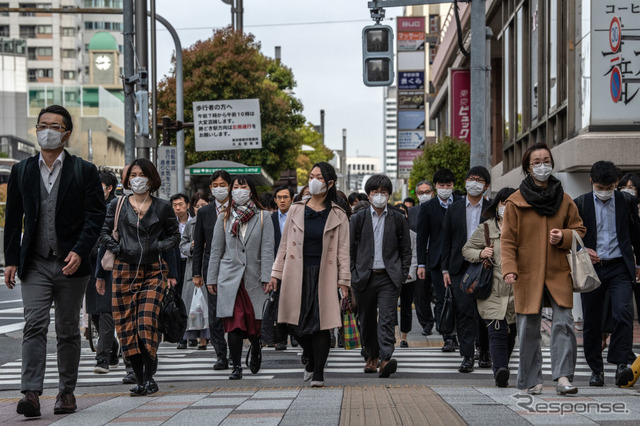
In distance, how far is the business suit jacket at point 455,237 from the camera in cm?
1109

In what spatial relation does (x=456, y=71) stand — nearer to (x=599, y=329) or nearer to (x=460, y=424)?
(x=599, y=329)

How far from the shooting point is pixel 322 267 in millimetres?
9359

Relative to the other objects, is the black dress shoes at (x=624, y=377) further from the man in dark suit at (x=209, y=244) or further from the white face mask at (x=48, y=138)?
the white face mask at (x=48, y=138)

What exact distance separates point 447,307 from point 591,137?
6.07 metres

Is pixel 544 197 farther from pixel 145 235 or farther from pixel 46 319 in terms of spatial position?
pixel 46 319

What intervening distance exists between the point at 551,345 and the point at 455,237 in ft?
9.99

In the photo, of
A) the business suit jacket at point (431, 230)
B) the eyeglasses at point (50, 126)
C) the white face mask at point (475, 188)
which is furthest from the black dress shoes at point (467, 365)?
the eyeglasses at point (50, 126)

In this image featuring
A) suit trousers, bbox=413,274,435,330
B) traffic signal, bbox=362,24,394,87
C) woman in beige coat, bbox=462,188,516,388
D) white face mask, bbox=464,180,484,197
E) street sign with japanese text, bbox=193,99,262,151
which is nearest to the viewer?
woman in beige coat, bbox=462,188,516,388

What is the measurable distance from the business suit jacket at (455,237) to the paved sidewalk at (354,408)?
2445mm

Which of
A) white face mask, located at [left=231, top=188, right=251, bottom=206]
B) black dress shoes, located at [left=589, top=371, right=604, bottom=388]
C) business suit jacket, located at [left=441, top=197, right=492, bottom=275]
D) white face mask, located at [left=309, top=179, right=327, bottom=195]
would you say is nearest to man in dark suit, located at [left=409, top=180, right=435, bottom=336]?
business suit jacket, located at [left=441, top=197, right=492, bottom=275]

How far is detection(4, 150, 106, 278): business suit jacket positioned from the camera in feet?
25.1

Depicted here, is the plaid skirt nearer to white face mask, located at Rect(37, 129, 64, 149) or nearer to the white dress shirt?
the white dress shirt

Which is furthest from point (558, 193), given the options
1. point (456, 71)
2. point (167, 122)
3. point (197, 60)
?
point (197, 60)

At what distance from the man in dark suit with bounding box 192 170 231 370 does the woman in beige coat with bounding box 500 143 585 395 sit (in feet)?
12.7
